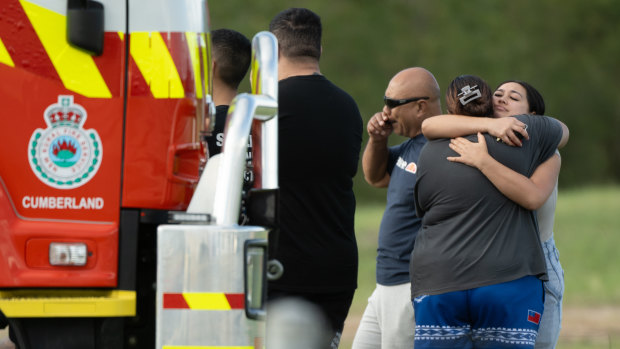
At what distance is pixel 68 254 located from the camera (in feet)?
11.2

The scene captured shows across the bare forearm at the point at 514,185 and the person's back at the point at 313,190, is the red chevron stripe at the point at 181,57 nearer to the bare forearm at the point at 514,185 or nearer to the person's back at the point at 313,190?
the person's back at the point at 313,190

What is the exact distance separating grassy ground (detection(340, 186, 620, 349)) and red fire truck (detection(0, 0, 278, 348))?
6.15 meters

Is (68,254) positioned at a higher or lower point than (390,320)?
higher

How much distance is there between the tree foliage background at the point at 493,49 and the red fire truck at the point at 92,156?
31846mm

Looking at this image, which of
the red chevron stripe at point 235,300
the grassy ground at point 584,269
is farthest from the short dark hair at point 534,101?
the grassy ground at point 584,269

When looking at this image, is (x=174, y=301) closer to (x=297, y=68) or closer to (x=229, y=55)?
(x=297, y=68)

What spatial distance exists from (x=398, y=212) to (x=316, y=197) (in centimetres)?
83

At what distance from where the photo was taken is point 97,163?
3443mm

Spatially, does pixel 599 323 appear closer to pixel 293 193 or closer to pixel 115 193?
pixel 293 193

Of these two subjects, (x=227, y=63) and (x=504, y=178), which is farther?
(x=227, y=63)

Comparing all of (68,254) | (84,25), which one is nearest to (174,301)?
(68,254)

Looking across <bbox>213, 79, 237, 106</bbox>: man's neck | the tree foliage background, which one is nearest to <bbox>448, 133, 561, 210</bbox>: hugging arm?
<bbox>213, 79, 237, 106</bbox>: man's neck

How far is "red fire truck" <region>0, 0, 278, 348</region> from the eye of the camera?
3.40 m

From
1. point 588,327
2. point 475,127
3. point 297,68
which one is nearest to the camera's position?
point 475,127
